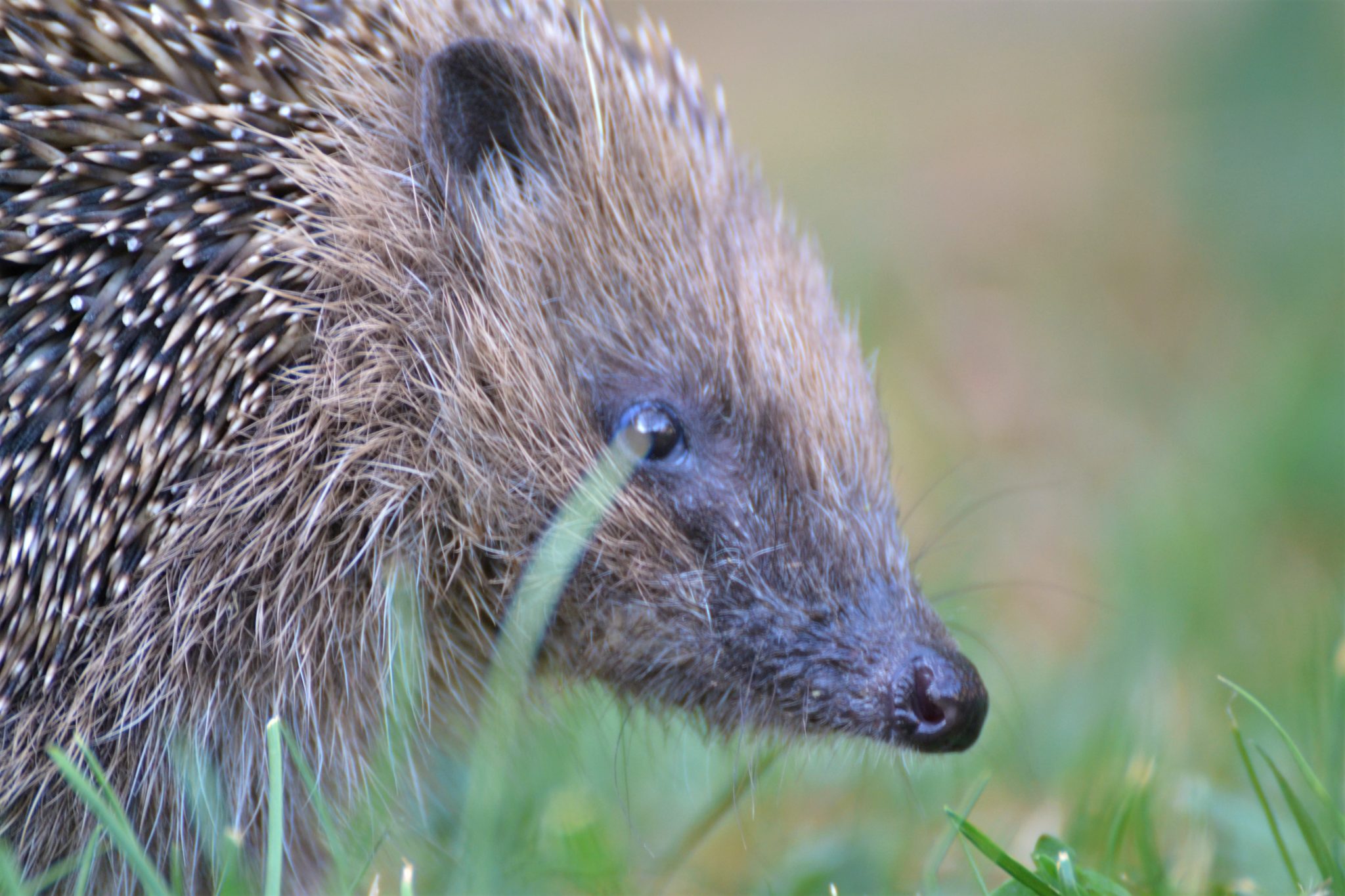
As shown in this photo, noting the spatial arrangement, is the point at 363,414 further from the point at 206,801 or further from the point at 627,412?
the point at 206,801

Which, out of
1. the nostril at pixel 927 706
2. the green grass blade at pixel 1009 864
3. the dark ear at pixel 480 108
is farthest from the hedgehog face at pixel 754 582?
the dark ear at pixel 480 108

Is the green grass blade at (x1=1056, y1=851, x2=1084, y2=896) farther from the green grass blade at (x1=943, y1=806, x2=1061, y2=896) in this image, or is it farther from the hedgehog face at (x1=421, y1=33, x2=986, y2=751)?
the hedgehog face at (x1=421, y1=33, x2=986, y2=751)

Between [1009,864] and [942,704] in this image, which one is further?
[942,704]

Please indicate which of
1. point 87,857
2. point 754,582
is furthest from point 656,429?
point 87,857

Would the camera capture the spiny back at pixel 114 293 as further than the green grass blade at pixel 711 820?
No

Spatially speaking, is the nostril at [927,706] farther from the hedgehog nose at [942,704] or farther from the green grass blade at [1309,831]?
the green grass blade at [1309,831]
